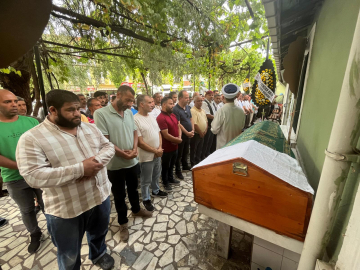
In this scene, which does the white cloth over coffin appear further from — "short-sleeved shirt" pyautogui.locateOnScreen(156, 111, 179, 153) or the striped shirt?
"short-sleeved shirt" pyautogui.locateOnScreen(156, 111, 179, 153)

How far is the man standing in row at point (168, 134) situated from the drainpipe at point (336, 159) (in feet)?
8.93

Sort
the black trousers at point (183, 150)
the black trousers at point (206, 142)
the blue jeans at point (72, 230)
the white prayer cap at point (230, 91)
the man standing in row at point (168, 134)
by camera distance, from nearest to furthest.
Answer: the blue jeans at point (72, 230), the man standing in row at point (168, 134), the white prayer cap at point (230, 91), the black trousers at point (183, 150), the black trousers at point (206, 142)

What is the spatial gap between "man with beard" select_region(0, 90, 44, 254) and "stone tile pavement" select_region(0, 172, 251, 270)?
0.28 metres

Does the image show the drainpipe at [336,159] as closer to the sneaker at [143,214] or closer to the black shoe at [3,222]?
the sneaker at [143,214]

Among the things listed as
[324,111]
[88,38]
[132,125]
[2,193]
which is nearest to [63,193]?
[132,125]

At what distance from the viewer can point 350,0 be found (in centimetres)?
126

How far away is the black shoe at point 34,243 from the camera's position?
95.3 inches

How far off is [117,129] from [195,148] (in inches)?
121

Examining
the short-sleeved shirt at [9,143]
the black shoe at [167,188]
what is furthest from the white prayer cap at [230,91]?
the short-sleeved shirt at [9,143]

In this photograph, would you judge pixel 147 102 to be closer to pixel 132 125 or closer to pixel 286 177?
pixel 132 125

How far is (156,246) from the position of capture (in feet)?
8.13

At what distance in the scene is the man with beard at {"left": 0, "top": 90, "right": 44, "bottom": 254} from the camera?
7.07 ft

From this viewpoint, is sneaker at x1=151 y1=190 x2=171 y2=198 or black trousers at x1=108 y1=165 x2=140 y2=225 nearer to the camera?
black trousers at x1=108 y1=165 x2=140 y2=225

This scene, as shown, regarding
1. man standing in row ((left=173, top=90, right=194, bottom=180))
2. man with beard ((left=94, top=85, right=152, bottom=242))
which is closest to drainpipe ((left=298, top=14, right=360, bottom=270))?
man with beard ((left=94, top=85, right=152, bottom=242))
